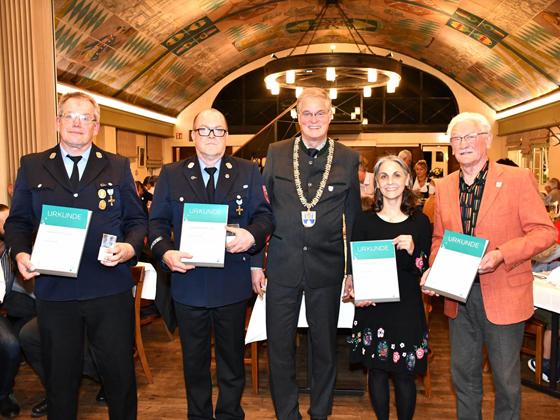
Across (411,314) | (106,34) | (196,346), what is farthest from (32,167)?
(106,34)

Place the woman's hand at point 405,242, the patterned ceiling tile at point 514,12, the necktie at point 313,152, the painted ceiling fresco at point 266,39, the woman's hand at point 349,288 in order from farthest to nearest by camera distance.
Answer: the painted ceiling fresco at point 266,39
the patterned ceiling tile at point 514,12
the necktie at point 313,152
the woman's hand at point 349,288
the woman's hand at point 405,242

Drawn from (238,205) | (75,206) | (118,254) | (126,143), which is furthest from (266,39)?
(118,254)

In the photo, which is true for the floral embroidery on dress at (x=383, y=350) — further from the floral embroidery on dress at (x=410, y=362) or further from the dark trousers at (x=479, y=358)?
the dark trousers at (x=479, y=358)

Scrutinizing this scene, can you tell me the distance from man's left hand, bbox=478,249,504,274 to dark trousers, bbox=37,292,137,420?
1.71m

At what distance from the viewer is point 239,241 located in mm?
2768

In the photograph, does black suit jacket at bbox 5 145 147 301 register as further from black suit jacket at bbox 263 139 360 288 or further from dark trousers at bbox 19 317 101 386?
dark trousers at bbox 19 317 101 386

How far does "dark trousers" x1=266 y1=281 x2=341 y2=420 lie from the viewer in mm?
3107

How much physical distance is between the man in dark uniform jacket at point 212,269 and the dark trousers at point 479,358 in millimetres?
1109

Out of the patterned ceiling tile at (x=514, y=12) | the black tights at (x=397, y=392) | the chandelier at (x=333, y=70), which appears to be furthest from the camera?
the patterned ceiling tile at (x=514, y=12)

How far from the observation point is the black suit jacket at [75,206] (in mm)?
2600

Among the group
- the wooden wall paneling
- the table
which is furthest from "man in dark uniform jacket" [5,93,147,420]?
the wooden wall paneling

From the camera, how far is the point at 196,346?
2.96 metres

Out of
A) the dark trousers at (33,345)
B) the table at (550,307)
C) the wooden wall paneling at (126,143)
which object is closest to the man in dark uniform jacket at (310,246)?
the dark trousers at (33,345)

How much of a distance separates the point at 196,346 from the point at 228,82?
17220 millimetres
